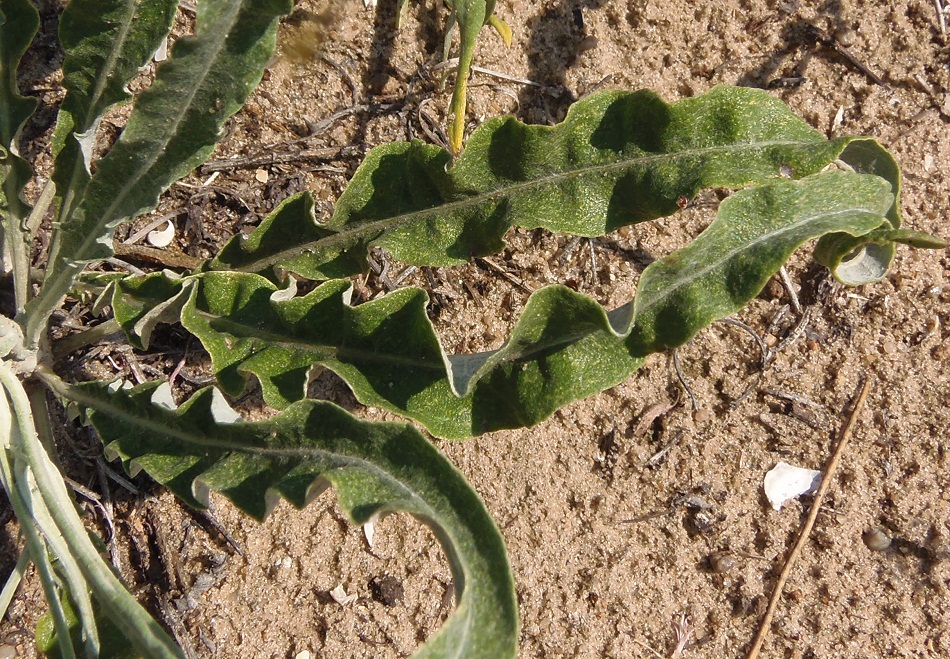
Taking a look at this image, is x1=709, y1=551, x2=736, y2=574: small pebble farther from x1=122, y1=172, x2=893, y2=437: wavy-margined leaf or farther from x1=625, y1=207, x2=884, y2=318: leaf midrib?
x1=625, y1=207, x2=884, y2=318: leaf midrib

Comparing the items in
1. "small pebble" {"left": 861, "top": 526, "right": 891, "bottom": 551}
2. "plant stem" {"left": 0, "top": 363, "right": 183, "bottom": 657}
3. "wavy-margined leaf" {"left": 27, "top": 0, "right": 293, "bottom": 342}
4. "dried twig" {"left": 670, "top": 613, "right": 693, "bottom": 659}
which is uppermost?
"wavy-margined leaf" {"left": 27, "top": 0, "right": 293, "bottom": 342}

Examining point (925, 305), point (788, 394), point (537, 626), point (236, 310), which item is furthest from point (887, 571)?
point (236, 310)

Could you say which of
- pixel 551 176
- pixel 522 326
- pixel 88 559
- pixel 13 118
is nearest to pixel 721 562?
pixel 522 326

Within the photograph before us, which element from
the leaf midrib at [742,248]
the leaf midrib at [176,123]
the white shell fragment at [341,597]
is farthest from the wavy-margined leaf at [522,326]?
the white shell fragment at [341,597]

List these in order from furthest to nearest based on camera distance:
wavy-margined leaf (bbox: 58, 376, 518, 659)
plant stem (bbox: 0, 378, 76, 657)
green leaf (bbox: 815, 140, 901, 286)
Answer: green leaf (bbox: 815, 140, 901, 286) → plant stem (bbox: 0, 378, 76, 657) → wavy-margined leaf (bbox: 58, 376, 518, 659)

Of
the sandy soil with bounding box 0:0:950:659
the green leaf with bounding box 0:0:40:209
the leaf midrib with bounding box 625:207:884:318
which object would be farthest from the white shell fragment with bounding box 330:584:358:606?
the green leaf with bounding box 0:0:40:209

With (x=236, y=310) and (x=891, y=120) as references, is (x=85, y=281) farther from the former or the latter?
(x=891, y=120)
